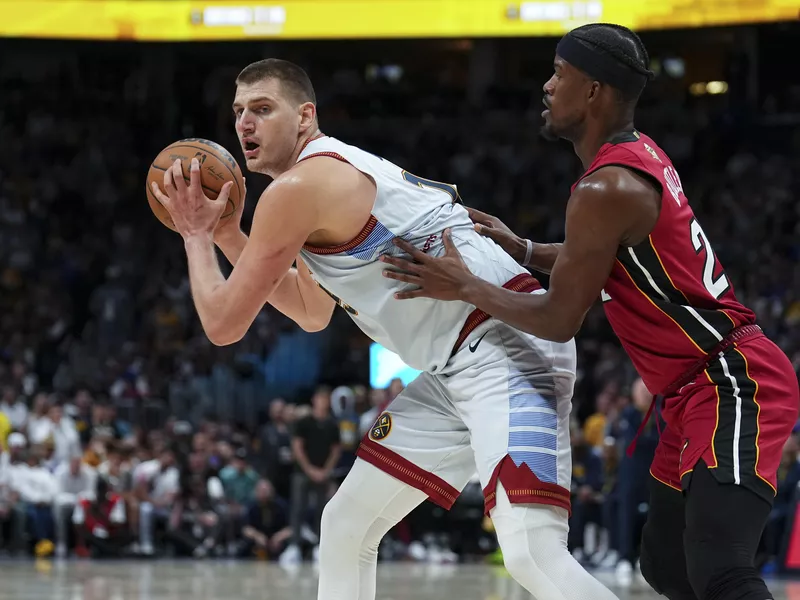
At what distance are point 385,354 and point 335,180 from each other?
1117 cm

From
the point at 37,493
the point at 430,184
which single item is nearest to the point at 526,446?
the point at 430,184

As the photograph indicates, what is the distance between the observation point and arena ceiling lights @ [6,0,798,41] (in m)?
18.1

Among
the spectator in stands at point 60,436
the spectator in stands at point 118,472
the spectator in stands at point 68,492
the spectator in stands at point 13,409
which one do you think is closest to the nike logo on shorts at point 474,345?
the spectator in stands at point 118,472

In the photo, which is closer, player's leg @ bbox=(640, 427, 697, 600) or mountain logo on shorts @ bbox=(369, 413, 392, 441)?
player's leg @ bbox=(640, 427, 697, 600)

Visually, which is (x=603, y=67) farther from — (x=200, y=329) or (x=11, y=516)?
(x=200, y=329)

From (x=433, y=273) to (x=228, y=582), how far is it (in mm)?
6306

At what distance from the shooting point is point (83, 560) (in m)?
12.0

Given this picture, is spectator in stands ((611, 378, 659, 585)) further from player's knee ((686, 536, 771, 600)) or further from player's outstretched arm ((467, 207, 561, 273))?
player's knee ((686, 536, 771, 600))

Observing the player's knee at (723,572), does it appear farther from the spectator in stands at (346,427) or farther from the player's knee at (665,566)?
the spectator in stands at (346,427)

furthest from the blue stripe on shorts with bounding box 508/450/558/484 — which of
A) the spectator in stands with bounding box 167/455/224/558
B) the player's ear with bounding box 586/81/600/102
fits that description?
the spectator in stands with bounding box 167/455/224/558

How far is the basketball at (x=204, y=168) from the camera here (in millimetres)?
4203

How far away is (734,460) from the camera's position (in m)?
3.24

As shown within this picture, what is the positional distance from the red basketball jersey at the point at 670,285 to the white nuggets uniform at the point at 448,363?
1.63 ft

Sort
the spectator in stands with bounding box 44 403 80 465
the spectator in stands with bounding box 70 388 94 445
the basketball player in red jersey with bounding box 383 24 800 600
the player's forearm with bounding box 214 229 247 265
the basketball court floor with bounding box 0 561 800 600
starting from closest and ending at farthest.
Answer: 1. the basketball player in red jersey with bounding box 383 24 800 600
2. the player's forearm with bounding box 214 229 247 265
3. the basketball court floor with bounding box 0 561 800 600
4. the spectator in stands with bounding box 44 403 80 465
5. the spectator in stands with bounding box 70 388 94 445
